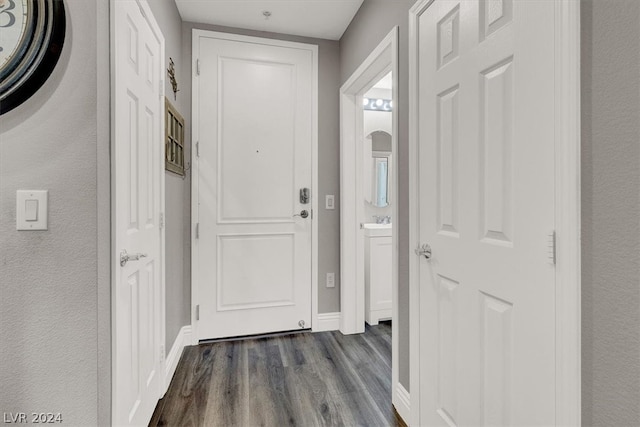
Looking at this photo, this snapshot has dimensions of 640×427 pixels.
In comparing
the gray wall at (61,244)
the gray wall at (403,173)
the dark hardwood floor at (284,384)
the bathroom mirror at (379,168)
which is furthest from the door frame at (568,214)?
the bathroom mirror at (379,168)

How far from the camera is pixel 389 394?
1.96 m

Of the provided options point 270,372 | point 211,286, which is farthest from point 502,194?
point 211,286

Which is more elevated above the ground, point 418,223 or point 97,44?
point 97,44

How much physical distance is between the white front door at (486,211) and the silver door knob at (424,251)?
0.03 m

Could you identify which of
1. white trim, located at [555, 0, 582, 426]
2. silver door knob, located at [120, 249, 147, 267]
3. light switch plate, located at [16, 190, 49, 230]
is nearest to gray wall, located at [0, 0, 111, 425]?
light switch plate, located at [16, 190, 49, 230]

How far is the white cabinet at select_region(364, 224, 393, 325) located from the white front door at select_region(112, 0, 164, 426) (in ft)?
5.77

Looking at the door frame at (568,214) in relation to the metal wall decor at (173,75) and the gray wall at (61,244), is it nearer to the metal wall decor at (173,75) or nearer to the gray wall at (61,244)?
the gray wall at (61,244)

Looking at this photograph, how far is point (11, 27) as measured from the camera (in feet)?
3.30

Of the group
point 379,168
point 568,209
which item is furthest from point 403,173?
point 379,168

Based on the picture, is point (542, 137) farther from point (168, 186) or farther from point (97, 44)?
point (168, 186)

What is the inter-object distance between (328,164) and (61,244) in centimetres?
211

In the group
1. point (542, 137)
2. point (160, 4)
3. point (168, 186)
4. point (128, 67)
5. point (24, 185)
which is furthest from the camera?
point (168, 186)

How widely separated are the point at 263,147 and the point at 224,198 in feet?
1.71

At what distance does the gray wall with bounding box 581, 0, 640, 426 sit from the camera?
76cm
